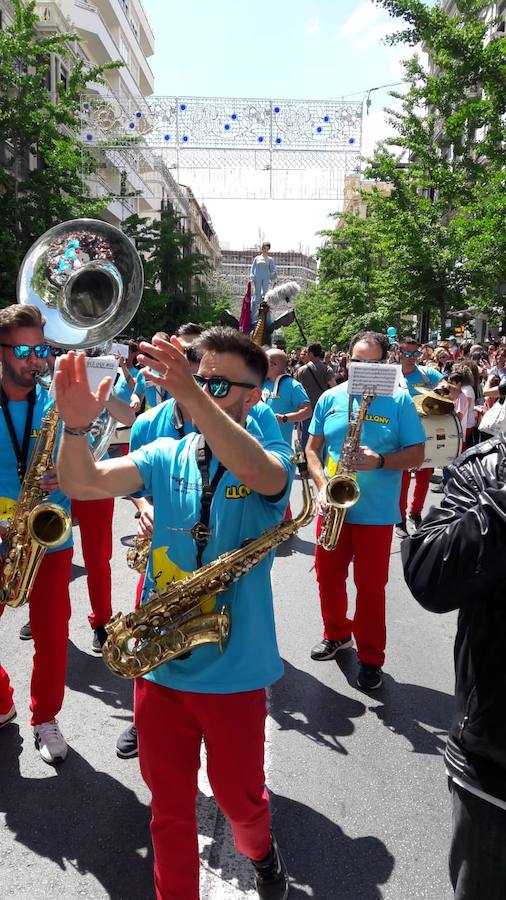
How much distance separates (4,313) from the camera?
352cm

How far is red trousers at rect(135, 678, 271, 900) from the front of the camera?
227cm

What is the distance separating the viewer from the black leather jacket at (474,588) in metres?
1.68

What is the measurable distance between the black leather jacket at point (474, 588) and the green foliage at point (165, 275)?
26.5m

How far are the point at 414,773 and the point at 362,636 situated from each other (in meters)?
1.00

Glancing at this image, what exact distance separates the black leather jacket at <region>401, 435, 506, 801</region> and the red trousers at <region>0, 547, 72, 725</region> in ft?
7.02

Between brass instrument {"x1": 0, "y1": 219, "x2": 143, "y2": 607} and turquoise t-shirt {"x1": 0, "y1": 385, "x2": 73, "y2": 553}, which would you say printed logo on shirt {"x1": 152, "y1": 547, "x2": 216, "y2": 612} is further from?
turquoise t-shirt {"x1": 0, "y1": 385, "x2": 73, "y2": 553}

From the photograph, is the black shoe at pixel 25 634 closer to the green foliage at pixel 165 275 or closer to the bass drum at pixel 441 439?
the bass drum at pixel 441 439

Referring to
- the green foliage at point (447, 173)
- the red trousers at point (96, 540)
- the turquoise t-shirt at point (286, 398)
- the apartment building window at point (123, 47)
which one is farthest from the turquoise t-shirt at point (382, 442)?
the apartment building window at point (123, 47)

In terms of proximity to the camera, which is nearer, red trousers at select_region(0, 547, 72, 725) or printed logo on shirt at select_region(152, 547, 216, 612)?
printed logo on shirt at select_region(152, 547, 216, 612)

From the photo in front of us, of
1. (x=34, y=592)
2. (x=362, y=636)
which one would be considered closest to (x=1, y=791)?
(x=34, y=592)

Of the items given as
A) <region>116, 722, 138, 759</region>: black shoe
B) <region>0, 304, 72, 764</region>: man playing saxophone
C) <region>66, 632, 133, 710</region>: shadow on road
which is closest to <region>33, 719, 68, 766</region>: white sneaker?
<region>0, 304, 72, 764</region>: man playing saxophone

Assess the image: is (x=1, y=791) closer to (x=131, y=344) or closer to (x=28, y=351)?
(x=28, y=351)

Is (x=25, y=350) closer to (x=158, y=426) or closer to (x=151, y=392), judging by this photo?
(x=158, y=426)

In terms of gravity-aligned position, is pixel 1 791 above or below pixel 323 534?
below
